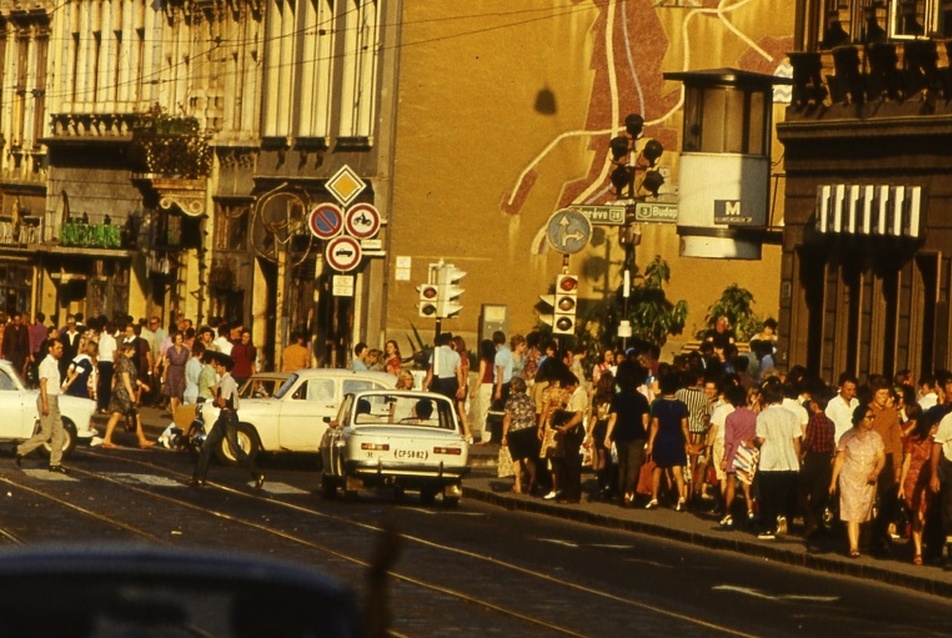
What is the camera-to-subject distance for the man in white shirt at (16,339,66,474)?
33.0m

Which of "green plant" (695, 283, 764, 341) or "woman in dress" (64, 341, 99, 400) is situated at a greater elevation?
"green plant" (695, 283, 764, 341)

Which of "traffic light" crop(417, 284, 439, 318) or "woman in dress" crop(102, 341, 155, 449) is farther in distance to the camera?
"woman in dress" crop(102, 341, 155, 449)

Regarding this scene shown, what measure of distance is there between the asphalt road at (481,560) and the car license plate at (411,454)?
594mm

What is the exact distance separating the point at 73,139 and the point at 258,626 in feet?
209

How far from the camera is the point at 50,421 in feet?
109

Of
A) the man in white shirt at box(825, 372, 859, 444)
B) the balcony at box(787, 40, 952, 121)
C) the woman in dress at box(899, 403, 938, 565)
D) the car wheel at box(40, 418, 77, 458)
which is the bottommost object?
the car wheel at box(40, 418, 77, 458)

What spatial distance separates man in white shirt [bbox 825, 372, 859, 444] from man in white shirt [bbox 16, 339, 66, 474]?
10841mm

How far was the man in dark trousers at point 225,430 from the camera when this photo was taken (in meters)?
31.3

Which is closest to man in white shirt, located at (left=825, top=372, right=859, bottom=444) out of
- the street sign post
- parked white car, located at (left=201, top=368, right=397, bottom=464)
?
the street sign post

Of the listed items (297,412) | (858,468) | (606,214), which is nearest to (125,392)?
(297,412)

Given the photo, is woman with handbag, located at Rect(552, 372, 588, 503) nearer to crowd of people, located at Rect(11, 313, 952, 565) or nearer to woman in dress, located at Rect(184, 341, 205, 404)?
crowd of people, located at Rect(11, 313, 952, 565)

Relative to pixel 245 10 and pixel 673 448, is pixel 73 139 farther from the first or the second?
pixel 673 448

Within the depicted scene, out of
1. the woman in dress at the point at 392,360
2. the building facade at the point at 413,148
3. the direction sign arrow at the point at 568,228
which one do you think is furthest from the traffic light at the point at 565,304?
the building facade at the point at 413,148

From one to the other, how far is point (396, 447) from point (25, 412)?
8114 millimetres
